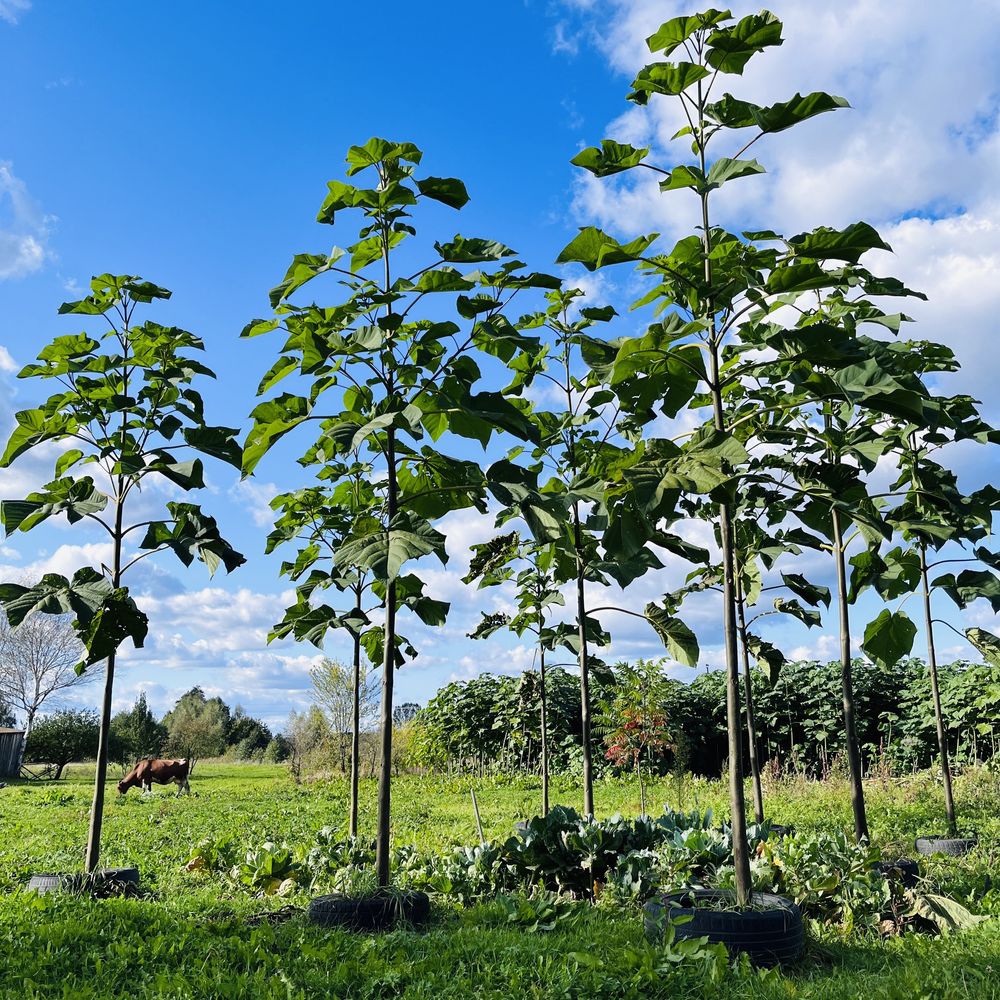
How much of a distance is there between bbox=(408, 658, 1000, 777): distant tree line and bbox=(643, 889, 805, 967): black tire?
220 inches

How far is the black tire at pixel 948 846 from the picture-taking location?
257 inches

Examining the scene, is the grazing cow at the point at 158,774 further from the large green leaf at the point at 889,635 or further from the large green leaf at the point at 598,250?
the large green leaf at the point at 598,250

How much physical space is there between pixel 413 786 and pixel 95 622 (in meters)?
11.1

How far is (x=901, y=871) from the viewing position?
5.11 meters

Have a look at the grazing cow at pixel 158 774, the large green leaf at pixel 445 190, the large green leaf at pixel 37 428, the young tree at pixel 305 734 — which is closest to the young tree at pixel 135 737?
the young tree at pixel 305 734

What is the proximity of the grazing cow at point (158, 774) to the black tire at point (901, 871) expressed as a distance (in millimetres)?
13654

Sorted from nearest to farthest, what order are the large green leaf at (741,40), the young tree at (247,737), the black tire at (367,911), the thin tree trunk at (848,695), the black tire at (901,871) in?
the large green leaf at (741,40), the black tire at (367,911), the black tire at (901,871), the thin tree trunk at (848,695), the young tree at (247,737)

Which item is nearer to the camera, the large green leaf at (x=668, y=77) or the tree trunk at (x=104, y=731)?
the large green leaf at (x=668, y=77)

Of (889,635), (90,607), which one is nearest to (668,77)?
(889,635)

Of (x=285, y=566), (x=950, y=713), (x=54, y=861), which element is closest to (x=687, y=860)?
(x=285, y=566)

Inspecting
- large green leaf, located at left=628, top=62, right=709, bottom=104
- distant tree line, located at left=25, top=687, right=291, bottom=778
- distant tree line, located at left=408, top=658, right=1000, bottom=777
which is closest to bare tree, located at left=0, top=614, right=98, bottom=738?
distant tree line, located at left=25, top=687, right=291, bottom=778

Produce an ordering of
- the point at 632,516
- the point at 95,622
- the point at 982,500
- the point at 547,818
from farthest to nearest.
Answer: the point at 982,500
the point at 547,818
the point at 95,622
the point at 632,516

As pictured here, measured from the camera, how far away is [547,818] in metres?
5.72

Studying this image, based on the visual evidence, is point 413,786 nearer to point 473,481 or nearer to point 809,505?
point 473,481
